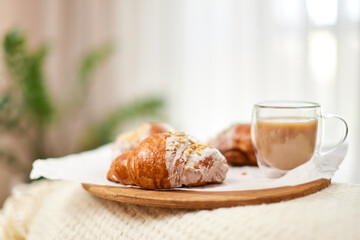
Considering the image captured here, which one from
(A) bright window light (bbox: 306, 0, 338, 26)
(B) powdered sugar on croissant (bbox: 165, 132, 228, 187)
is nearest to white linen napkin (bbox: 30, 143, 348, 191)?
(B) powdered sugar on croissant (bbox: 165, 132, 228, 187)

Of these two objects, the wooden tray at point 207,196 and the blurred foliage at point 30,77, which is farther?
the blurred foliage at point 30,77

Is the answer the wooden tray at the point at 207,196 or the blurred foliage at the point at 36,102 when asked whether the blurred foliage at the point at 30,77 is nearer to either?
the blurred foliage at the point at 36,102

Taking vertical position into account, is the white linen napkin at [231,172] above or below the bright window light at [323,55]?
below

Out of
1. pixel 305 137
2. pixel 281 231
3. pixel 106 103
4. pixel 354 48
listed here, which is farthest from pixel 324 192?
pixel 106 103

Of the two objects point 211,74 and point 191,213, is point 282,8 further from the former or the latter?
point 191,213

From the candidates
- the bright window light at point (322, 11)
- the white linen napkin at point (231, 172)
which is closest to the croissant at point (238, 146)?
the white linen napkin at point (231, 172)

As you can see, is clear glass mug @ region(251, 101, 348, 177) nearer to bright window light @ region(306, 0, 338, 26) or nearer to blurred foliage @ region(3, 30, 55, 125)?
bright window light @ region(306, 0, 338, 26)

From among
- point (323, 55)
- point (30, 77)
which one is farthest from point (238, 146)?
point (30, 77)

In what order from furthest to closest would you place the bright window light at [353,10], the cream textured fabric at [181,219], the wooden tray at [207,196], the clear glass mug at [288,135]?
the bright window light at [353,10], the clear glass mug at [288,135], the wooden tray at [207,196], the cream textured fabric at [181,219]
